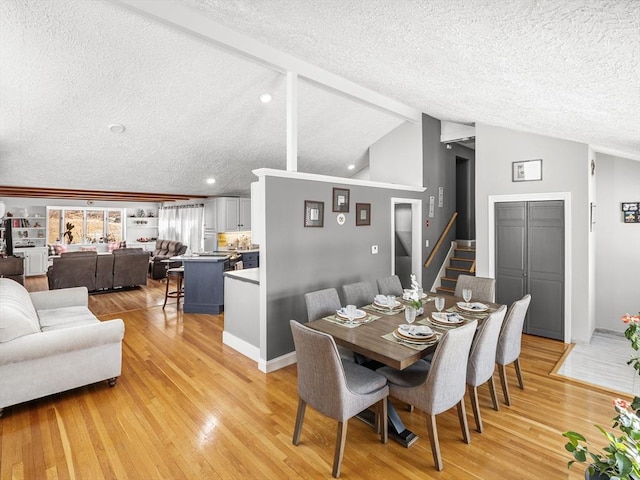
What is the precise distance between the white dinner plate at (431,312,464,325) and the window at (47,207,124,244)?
446 inches

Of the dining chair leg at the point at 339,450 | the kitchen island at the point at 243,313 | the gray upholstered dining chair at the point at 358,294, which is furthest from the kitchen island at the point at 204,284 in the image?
the dining chair leg at the point at 339,450

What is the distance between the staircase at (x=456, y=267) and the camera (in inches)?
239

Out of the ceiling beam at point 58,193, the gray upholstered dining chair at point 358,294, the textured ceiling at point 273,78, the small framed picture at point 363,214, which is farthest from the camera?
the ceiling beam at point 58,193

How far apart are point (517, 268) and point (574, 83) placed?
3.36 m

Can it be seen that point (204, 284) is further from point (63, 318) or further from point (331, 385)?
point (331, 385)

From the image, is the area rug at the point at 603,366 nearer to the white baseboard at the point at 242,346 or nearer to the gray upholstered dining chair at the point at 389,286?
the gray upholstered dining chair at the point at 389,286

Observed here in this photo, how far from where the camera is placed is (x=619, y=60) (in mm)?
1629

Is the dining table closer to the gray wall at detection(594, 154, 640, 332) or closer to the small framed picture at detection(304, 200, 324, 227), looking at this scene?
the small framed picture at detection(304, 200, 324, 227)

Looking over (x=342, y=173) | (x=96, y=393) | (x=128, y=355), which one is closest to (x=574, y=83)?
(x=96, y=393)

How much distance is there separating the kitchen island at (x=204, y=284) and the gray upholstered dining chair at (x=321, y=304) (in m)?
2.86

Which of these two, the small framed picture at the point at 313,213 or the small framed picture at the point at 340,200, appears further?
the small framed picture at the point at 340,200

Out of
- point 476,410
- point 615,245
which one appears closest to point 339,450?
point 476,410

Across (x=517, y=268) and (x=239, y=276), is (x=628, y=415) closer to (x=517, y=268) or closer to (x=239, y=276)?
(x=239, y=276)

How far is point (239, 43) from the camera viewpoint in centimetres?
343
